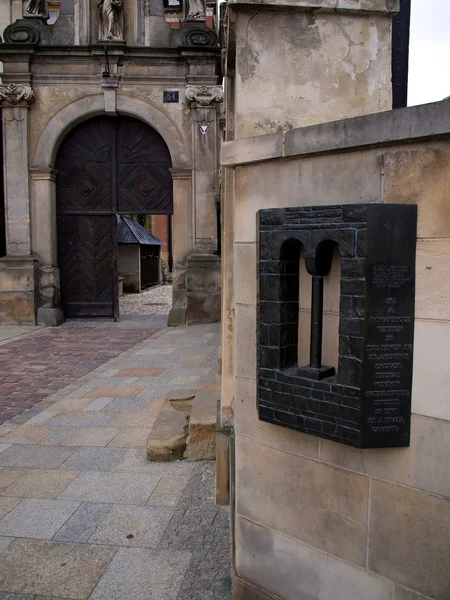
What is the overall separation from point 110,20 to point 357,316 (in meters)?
12.5

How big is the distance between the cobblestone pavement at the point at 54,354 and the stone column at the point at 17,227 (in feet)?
2.23

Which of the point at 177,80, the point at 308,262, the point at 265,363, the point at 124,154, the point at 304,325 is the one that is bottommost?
the point at 265,363

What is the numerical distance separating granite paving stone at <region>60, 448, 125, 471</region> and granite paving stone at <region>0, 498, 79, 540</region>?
539 millimetres

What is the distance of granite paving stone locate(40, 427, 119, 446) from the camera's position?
14.9 ft

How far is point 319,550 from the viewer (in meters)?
2.09

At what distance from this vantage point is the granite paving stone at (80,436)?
14.9ft

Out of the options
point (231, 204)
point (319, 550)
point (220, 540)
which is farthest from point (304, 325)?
point (220, 540)

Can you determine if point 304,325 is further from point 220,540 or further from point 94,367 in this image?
point 94,367

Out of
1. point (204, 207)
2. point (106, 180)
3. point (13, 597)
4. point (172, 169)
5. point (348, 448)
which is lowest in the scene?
point (13, 597)

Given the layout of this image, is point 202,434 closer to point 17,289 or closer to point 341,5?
point 341,5

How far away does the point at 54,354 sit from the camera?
8961mm

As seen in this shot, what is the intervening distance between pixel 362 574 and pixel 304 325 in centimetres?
97

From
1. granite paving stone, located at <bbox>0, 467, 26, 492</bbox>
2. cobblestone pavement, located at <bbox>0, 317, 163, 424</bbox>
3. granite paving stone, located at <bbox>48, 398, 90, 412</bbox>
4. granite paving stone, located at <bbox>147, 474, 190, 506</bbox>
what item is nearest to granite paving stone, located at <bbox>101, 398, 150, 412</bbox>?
granite paving stone, located at <bbox>48, 398, 90, 412</bbox>

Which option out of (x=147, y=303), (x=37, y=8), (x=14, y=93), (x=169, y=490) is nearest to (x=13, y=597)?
(x=169, y=490)
